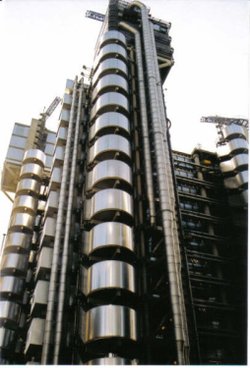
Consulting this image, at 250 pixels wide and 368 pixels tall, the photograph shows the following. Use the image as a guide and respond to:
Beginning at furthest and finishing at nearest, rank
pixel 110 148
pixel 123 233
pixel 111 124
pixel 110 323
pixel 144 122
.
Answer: pixel 144 122 < pixel 111 124 < pixel 110 148 < pixel 123 233 < pixel 110 323

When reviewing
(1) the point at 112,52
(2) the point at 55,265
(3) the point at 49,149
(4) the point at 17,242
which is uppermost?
(1) the point at 112,52

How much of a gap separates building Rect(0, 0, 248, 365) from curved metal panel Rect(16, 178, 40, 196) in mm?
150

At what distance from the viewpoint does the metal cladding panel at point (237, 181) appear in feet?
172

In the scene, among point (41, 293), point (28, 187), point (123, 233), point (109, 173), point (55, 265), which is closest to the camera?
point (123, 233)

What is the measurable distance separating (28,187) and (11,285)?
12429mm

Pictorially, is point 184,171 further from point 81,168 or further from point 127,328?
point 127,328

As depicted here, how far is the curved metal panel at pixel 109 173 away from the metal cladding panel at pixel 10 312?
1364cm

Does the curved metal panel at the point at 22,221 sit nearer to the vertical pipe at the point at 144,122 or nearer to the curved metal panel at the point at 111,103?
the curved metal panel at the point at 111,103

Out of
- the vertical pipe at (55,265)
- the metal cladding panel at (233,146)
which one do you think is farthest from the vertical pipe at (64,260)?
the metal cladding panel at (233,146)

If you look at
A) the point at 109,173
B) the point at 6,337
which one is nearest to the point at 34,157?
the point at 109,173

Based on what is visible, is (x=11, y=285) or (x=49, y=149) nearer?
(x=11, y=285)

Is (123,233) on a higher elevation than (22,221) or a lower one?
lower

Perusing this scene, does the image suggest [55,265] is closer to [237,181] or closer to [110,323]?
[110,323]

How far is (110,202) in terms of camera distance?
115 ft
